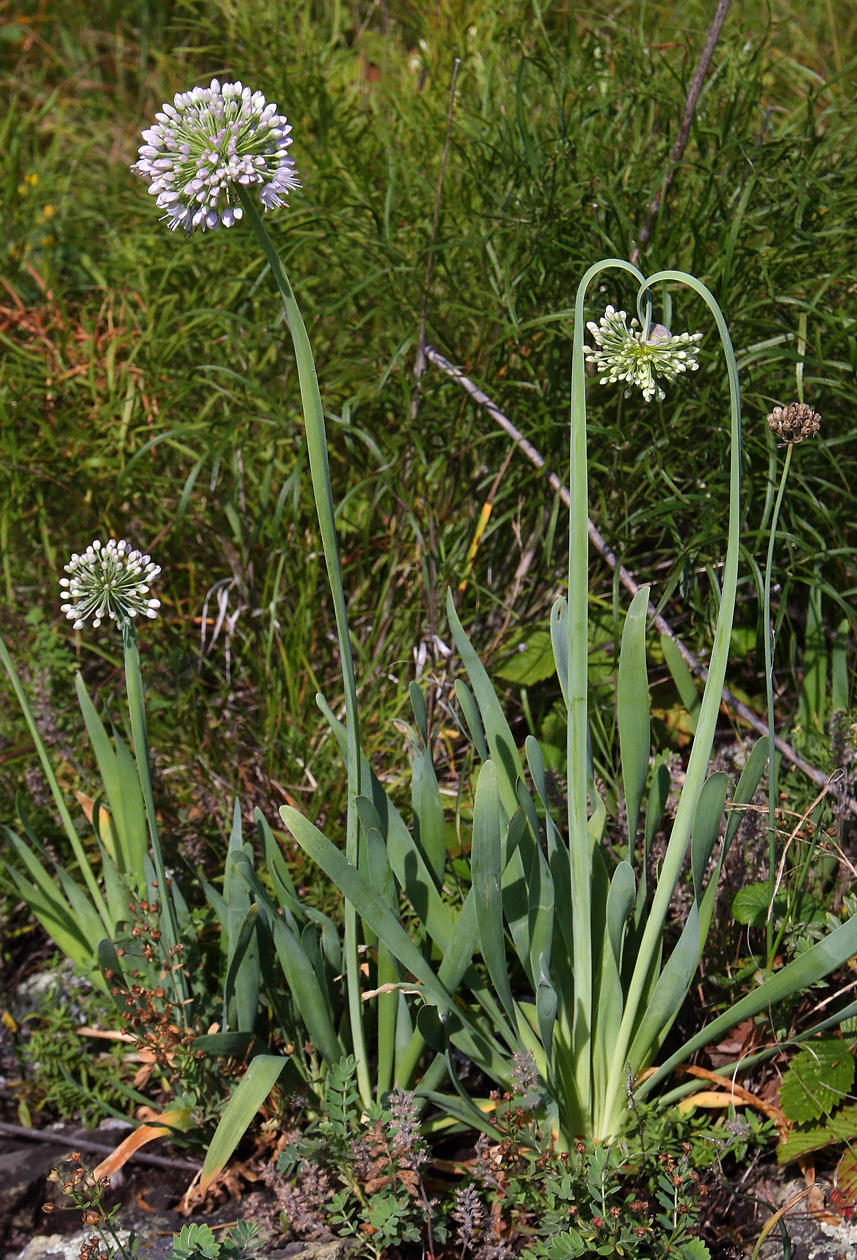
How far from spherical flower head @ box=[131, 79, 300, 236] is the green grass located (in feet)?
2.75

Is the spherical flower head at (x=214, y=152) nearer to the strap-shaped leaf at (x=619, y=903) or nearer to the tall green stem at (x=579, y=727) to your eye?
the tall green stem at (x=579, y=727)

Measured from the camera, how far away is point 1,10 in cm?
437

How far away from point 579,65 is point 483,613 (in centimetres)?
128

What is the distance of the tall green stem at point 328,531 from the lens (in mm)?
1104

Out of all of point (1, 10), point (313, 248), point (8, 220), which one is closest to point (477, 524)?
point (313, 248)

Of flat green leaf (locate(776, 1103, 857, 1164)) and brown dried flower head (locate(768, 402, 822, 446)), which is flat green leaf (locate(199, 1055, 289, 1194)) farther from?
brown dried flower head (locate(768, 402, 822, 446))

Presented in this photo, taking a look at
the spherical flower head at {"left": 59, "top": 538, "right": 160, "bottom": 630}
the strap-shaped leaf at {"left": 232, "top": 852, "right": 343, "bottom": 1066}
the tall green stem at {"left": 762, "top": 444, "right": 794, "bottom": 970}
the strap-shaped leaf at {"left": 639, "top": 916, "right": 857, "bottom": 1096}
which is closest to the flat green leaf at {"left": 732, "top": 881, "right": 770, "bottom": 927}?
the tall green stem at {"left": 762, "top": 444, "right": 794, "bottom": 970}

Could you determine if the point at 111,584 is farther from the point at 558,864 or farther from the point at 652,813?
the point at 652,813

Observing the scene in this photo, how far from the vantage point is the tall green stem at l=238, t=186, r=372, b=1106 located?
3.62ft

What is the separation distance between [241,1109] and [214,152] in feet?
3.77

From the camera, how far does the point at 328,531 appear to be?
1205 millimetres

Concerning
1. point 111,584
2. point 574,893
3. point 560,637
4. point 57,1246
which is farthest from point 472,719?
point 57,1246

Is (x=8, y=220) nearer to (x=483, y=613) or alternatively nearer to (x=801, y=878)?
(x=483, y=613)

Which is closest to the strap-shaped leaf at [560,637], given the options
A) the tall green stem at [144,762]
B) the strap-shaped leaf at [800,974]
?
the strap-shaped leaf at [800,974]
